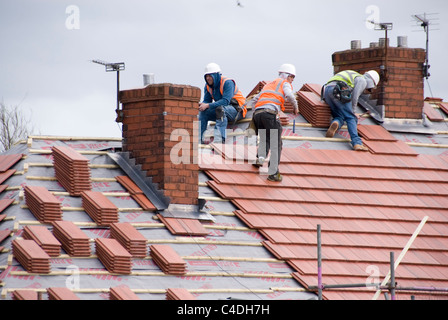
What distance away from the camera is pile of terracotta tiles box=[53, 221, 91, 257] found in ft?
47.6

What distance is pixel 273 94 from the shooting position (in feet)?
59.9

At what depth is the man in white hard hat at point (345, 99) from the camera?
19.5 meters

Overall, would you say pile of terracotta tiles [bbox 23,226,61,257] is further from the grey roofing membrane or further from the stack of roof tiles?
the stack of roof tiles

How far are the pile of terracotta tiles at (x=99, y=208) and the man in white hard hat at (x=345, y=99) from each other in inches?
210

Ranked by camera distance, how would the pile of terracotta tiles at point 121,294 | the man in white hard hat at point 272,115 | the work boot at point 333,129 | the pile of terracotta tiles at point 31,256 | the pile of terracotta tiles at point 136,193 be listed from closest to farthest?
1. the pile of terracotta tiles at point 121,294
2. the pile of terracotta tiles at point 31,256
3. the pile of terracotta tiles at point 136,193
4. the man in white hard hat at point 272,115
5. the work boot at point 333,129

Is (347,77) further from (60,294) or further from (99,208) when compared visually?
(60,294)

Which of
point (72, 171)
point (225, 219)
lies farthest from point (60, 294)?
point (225, 219)

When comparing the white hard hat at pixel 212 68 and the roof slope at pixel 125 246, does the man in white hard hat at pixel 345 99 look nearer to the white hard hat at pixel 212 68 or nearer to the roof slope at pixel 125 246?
the white hard hat at pixel 212 68

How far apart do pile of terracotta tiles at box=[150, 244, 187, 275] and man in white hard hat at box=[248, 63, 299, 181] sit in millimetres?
3108

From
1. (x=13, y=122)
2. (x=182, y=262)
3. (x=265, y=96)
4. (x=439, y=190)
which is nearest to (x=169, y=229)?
(x=182, y=262)

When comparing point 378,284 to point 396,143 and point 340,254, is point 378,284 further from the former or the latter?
point 396,143

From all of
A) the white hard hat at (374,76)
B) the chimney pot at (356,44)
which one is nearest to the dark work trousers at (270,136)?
the white hard hat at (374,76)

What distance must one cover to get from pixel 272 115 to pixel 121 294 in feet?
17.4

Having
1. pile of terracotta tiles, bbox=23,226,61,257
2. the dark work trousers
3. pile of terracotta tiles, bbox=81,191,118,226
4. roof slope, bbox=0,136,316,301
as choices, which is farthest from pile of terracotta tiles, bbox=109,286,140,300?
the dark work trousers
